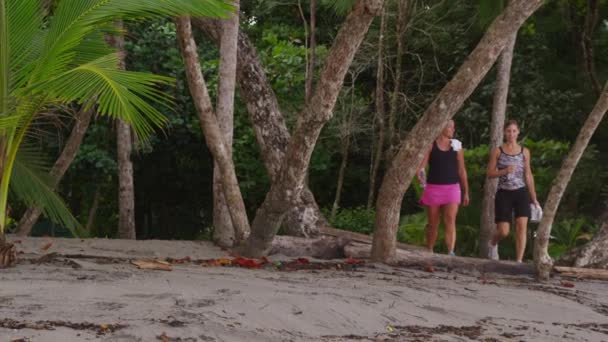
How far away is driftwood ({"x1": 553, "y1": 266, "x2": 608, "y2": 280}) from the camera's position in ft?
29.8

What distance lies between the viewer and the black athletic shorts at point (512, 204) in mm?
9484

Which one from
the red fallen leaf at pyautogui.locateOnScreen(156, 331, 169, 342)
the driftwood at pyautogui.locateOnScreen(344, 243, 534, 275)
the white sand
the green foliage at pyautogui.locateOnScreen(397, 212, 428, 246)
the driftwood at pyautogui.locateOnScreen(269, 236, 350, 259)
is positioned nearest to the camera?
the red fallen leaf at pyautogui.locateOnScreen(156, 331, 169, 342)

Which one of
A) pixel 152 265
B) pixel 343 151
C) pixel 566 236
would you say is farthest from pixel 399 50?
pixel 152 265

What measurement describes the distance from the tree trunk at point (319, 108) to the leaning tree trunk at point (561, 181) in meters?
2.05

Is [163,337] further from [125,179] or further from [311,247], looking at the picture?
[125,179]

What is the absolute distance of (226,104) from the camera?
31.4ft

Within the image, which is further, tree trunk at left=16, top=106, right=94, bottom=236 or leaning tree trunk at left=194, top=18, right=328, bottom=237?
tree trunk at left=16, top=106, right=94, bottom=236

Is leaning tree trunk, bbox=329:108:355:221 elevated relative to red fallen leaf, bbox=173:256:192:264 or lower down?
elevated

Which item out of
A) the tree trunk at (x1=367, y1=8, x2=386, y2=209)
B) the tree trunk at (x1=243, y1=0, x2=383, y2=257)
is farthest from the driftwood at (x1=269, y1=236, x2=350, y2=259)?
the tree trunk at (x1=367, y1=8, x2=386, y2=209)

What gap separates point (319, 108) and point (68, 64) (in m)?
1.86

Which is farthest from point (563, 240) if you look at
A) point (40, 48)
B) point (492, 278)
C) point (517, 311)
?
point (40, 48)

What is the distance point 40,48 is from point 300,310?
2675mm

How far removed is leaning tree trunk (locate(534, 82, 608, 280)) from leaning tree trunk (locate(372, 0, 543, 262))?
0.93 m

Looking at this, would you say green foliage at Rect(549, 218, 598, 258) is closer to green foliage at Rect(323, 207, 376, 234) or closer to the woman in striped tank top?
the woman in striped tank top
